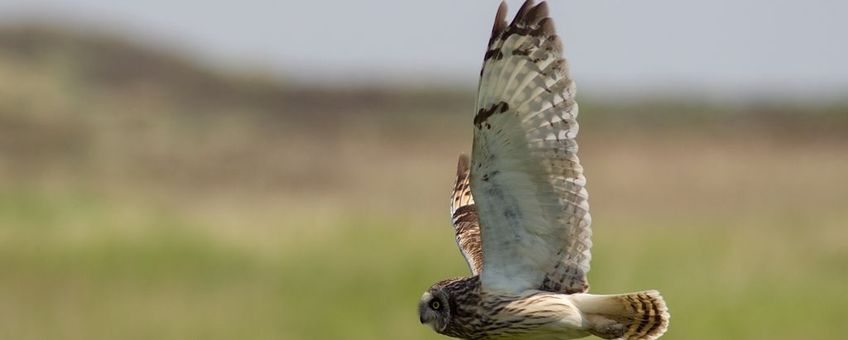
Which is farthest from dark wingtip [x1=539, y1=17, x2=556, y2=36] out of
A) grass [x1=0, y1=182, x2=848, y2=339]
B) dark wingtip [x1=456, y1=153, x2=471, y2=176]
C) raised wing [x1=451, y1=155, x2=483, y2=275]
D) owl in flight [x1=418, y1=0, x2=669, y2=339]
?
grass [x1=0, y1=182, x2=848, y2=339]

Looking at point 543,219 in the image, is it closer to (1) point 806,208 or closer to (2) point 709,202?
(1) point 806,208

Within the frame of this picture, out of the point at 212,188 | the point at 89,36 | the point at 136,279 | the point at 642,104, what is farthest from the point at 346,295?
the point at 89,36

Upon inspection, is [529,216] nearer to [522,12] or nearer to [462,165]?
[522,12]

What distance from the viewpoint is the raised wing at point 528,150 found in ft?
15.8

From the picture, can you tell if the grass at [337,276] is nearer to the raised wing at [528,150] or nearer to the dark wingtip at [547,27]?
the raised wing at [528,150]

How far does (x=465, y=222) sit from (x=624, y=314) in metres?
1.03

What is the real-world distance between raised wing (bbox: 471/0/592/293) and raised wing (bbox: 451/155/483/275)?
545mm

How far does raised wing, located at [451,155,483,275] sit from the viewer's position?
19.1ft

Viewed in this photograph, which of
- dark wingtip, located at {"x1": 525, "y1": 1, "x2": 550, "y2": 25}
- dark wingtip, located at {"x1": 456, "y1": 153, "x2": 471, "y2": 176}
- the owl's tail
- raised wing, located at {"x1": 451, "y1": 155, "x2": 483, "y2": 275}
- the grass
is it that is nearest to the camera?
dark wingtip, located at {"x1": 525, "y1": 1, "x2": 550, "y2": 25}

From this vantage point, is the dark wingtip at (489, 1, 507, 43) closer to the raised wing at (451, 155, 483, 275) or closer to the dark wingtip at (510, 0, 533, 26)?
the dark wingtip at (510, 0, 533, 26)

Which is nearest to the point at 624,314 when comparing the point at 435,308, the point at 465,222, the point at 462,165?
the point at 435,308

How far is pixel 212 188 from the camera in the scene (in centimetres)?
2609

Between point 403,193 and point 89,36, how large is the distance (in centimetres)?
1968

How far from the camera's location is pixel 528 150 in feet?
16.1
